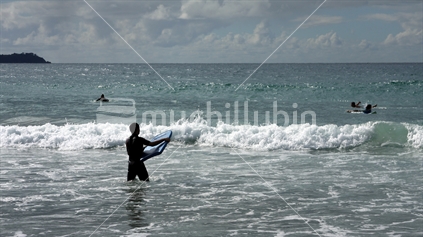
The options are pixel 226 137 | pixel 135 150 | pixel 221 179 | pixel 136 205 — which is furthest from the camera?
pixel 226 137

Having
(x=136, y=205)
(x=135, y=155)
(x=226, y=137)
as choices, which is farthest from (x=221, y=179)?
(x=226, y=137)

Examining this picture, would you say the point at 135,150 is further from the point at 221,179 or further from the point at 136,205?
the point at 221,179

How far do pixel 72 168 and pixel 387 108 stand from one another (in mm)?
20920

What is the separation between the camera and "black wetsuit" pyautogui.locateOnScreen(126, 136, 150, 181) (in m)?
11.2

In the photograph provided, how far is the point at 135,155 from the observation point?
1126 cm

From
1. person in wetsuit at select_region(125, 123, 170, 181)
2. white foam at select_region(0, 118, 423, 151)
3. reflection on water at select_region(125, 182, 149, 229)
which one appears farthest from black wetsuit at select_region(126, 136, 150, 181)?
white foam at select_region(0, 118, 423, 151)

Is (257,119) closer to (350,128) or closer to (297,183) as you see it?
(350,128)

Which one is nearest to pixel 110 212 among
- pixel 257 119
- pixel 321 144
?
pixel 321 144

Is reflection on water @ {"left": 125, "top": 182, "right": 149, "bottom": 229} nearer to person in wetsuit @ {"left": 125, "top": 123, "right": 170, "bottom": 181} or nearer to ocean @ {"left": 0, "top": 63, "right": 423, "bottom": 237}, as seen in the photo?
ocean @ {"left": 0, "top": 63, "right": 423, "bottom": 237}

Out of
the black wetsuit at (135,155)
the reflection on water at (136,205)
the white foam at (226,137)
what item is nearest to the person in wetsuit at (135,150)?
the black wetsuit at (135,155)

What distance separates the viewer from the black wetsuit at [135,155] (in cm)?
1120

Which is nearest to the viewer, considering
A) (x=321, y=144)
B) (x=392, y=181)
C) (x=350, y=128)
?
(x=392, y=181)

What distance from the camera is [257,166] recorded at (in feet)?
45.3

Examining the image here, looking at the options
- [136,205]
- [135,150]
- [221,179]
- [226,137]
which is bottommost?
[136,205]
